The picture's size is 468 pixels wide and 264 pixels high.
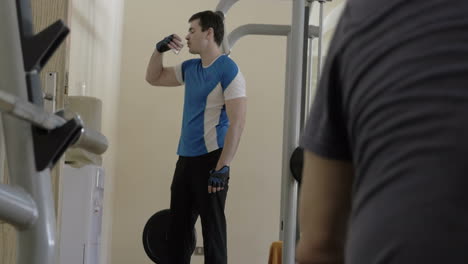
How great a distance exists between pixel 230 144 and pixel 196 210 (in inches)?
14.6

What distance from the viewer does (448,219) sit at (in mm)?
531

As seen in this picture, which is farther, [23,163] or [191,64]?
[191,64]

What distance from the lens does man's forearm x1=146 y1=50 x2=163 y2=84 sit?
3289mm

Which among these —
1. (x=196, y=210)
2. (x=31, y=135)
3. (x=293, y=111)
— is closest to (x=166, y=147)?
(x=196, y=210)

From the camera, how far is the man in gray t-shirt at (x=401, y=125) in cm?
53

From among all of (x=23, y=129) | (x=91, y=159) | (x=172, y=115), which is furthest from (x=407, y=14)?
(x=172, y=115)

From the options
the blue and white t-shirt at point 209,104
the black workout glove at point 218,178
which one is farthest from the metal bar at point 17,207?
the blue and white t-shirt at point 209,104

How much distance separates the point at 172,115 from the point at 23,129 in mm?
3843

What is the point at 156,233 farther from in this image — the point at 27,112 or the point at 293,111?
the point at 27,112

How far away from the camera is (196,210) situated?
303 centimetres

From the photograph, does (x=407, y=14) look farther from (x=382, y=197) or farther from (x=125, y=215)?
(x=125, y=215)

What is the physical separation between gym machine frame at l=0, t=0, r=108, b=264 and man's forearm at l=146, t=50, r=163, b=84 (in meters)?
2.38

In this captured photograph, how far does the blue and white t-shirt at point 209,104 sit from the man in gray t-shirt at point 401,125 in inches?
91.3

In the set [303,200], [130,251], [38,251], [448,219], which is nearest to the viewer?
[448,219]
